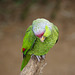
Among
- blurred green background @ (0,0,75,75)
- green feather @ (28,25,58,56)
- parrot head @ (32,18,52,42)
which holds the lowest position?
blurred green background @ (0,0,75,75)

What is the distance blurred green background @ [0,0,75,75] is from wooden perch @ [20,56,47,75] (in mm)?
2260

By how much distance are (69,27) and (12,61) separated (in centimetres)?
222

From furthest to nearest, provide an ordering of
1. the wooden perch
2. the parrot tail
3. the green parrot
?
the parrot tail → the wooden perch → the green parrot

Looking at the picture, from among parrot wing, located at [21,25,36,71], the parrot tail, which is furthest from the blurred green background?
parrot wing, located at [21,25,36,71]

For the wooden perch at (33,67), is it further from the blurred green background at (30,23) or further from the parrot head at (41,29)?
the blurred green background at (30,23)

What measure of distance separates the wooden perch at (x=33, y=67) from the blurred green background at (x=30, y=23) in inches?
89.0

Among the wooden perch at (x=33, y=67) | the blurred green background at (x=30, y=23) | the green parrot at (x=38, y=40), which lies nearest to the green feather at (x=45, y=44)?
the green parrot at (x=38, y=40)

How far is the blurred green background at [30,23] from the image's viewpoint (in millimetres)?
4547

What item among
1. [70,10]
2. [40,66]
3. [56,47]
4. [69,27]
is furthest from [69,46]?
[40,66]

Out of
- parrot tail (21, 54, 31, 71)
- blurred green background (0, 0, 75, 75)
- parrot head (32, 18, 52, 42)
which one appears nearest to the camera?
parrot head (32, 18, 52, 42)

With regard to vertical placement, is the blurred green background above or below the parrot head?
below

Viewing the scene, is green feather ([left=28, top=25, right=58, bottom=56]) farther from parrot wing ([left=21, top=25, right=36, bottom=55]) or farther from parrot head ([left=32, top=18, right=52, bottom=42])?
parrot head ([left=32, top=18, right=52, bottom=42])

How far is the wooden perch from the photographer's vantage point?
205cm

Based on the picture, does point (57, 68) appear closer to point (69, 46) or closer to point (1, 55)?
point (69, 46)
